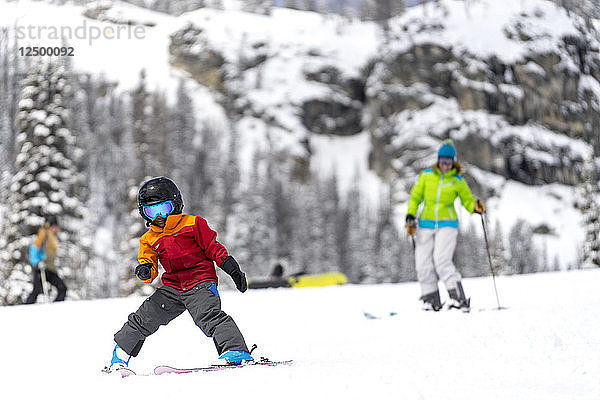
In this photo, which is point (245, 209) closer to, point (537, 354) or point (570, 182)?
point (537, 354)

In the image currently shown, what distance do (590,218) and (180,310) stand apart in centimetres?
3124

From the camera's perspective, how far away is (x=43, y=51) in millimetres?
26750

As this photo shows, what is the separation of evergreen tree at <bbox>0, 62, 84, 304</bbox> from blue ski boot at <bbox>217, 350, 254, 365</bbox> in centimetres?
1789

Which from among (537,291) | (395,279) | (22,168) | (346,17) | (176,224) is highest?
(346,17)

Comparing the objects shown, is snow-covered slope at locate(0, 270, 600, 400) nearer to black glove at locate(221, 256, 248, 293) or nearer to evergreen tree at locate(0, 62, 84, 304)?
black glove at locate(221, 256, 248, 293)

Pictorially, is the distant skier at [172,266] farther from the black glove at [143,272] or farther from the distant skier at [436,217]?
the distant skier at [436,217]

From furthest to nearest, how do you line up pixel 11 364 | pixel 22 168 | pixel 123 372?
pixel 22 168 → pixel 11 364 → pixel 123 372

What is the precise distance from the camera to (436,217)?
8039mm

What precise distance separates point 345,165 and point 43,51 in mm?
103452

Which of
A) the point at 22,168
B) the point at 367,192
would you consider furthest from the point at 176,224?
the point at 367,192

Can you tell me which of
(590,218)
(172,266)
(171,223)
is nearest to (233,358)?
(172,266)

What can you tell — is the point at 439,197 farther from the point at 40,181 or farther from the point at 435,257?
the point at 40,181

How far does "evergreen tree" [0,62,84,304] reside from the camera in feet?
68.9

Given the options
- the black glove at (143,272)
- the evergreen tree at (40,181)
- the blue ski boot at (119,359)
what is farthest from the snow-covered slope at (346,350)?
the evergreen tree at (40,181)
